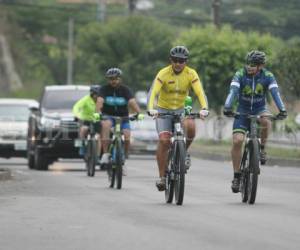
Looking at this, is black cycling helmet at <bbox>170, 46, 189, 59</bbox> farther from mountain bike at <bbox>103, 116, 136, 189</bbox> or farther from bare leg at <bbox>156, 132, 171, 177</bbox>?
mountain bike at <bbox>103, 116, 136, 189</bbox>

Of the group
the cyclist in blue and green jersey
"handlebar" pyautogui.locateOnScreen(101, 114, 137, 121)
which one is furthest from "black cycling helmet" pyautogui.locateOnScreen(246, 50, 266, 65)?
"handlebar" pyautogui.locateOnScreen(101, 114, 137, 121)

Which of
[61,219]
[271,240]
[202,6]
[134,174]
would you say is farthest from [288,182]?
[202,6]

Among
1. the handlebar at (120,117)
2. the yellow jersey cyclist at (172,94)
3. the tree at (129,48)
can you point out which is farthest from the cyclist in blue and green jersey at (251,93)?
the tree at (129,48)

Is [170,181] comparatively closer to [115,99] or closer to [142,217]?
[142,217]

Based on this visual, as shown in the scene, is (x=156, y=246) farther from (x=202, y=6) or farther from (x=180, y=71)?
(x=202, y=6)

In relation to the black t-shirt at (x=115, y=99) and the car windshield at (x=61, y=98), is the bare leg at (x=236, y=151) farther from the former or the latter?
the car windshield at (x=61, y=98)

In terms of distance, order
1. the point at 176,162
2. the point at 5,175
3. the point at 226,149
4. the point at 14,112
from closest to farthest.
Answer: the point at 176,162 < the point at 5,175 < the point at 14,112 < the point at 226,149

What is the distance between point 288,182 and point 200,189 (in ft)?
7.80

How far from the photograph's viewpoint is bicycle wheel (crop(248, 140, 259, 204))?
51.3 ft

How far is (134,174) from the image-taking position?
24875 millimetres

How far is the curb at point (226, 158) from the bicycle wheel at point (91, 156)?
5.82 m

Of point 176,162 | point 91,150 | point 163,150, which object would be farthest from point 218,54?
point 176,162

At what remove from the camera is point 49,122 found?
27.9 m

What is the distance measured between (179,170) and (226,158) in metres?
17.1
